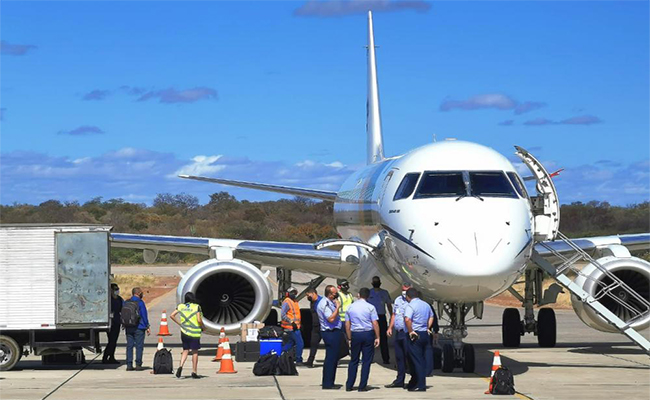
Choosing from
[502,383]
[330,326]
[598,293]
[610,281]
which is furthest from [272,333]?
[610,281]

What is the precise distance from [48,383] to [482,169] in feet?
24.7

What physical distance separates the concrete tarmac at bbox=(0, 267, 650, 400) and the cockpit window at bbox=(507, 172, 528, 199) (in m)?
2.88

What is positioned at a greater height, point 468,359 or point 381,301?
point 381,301

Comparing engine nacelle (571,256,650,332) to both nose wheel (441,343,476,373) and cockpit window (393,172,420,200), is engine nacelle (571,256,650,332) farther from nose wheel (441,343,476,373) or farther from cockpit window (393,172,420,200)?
cockpit window (393,172,420,200)

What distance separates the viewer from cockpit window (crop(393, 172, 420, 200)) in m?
19.3

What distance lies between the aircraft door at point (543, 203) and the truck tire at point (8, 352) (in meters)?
9.07

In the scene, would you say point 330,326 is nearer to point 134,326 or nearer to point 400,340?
point 400,340

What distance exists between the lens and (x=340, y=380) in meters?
18.8

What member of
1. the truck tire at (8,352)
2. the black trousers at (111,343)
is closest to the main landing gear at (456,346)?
the black trousers at (111,343)

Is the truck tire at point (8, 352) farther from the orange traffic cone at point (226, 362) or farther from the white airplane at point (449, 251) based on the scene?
the orange traffic cone at point (226, 362)

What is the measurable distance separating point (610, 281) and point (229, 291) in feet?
24.1

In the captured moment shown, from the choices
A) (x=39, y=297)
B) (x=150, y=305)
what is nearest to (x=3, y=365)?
(x=39, y=297)

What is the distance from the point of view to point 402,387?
17734 mm

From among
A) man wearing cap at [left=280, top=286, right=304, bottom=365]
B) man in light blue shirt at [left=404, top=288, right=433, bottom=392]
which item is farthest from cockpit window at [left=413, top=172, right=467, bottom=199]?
man wearing cap at [left=280, top=286, right=304, bottom=365]
